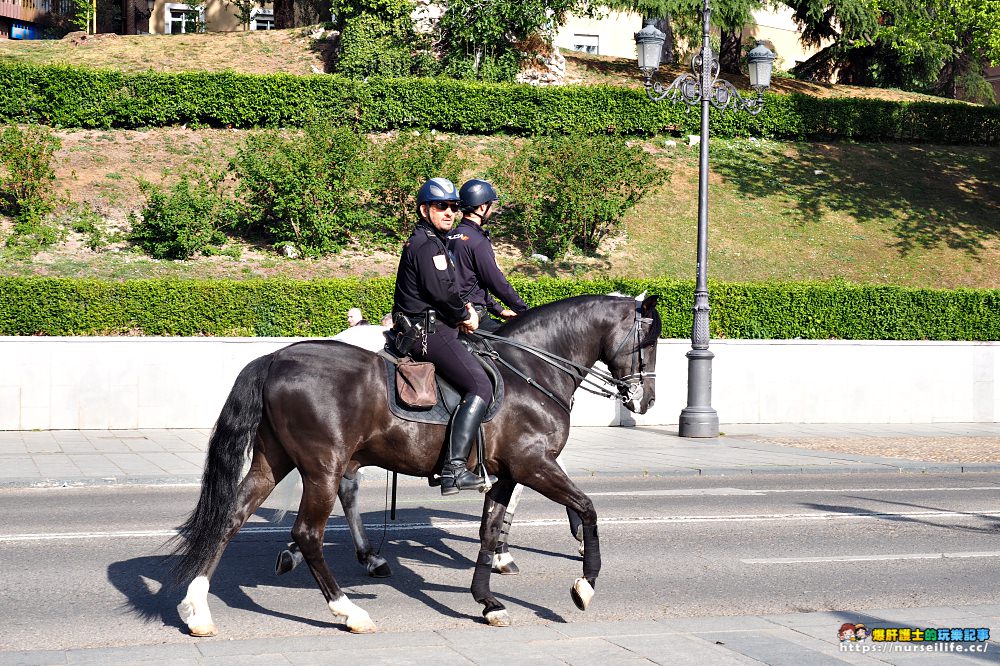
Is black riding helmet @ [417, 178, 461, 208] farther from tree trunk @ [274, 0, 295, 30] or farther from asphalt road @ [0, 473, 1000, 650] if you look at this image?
tree trunk @ [274, 0, 295, 30]

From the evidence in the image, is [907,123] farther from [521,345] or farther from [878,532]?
[521,345]

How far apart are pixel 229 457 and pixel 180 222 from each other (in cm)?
1899

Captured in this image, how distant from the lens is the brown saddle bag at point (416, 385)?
23.2 feet

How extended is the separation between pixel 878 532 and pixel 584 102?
83.8 feet

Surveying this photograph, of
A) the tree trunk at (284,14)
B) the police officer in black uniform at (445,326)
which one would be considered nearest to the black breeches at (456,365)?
the police officer in black uniform at (445,326)

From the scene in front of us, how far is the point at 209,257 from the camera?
25125mm

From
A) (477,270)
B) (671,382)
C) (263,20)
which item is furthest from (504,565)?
(263,20)

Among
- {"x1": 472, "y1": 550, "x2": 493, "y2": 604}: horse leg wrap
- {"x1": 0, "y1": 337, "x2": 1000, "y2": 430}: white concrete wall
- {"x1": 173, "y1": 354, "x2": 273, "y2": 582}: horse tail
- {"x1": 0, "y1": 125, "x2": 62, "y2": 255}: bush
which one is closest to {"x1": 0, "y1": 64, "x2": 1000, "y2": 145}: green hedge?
{"x1": 0, "y1": 125, "x2": 62, "y2": 255}: bush

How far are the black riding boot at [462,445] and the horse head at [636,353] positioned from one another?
1.36m

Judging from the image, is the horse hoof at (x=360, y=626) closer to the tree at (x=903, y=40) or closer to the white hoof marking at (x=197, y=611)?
the white hoof marking at (x=197, y=611)

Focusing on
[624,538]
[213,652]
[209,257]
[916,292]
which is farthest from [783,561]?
[209,257]

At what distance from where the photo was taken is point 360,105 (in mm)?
32469

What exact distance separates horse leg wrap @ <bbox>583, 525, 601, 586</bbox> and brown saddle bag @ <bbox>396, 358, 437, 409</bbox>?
1377 mm

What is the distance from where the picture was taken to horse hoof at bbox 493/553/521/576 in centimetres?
844
